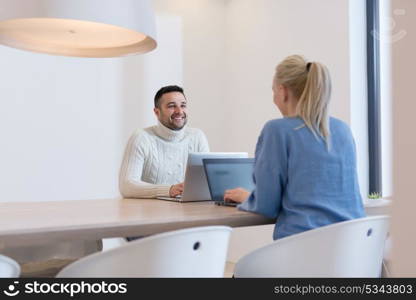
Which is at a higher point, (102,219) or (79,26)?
(79,26)

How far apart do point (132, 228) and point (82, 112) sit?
9.67 feet

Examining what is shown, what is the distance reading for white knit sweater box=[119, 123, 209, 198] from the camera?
2932 mm

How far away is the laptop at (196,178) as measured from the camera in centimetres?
239

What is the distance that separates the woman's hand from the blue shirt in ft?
1.00

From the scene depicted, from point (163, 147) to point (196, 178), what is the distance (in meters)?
0.74

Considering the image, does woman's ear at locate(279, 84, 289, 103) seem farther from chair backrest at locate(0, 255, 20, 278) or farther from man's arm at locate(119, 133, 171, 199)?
chair backrest at locate(0, 255, 20, 278)

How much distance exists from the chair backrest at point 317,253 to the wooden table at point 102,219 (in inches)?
12.4

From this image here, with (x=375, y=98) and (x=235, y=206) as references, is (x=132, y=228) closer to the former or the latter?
(x=235, y=206)

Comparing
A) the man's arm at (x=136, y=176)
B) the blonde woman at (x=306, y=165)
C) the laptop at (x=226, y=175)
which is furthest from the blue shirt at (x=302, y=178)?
the man's arm at (x=136, y=176)

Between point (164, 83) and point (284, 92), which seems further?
point (164, 83)

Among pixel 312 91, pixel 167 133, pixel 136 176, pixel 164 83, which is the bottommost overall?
pixel 136 176

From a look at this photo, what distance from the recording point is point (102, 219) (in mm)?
1783

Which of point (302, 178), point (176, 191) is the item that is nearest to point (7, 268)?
point (302, 178)

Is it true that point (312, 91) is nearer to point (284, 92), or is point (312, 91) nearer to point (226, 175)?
point (284, 92)
